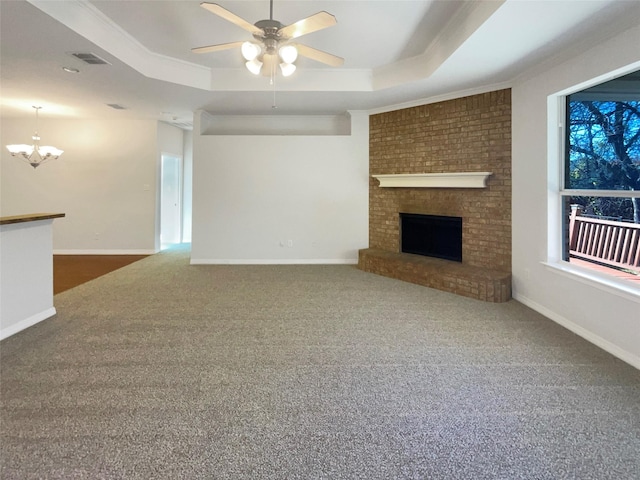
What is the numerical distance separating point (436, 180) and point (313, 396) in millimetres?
4008

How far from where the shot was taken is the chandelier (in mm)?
6294

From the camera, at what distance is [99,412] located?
2.03m

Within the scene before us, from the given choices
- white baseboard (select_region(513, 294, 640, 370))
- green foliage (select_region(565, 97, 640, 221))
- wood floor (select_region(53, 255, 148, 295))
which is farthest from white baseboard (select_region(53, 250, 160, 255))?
green foliage (select_region(565, 97, 640, 221))

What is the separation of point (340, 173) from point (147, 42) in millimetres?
3481

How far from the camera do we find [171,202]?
9109 mm

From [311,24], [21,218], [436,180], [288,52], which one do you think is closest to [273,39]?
[288,52]

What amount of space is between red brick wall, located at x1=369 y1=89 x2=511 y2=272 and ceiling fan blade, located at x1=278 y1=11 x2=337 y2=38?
2952 millimetres

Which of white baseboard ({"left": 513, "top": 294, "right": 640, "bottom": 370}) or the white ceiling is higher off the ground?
the white ceiling

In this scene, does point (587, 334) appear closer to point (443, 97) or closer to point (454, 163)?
point (454, 163)

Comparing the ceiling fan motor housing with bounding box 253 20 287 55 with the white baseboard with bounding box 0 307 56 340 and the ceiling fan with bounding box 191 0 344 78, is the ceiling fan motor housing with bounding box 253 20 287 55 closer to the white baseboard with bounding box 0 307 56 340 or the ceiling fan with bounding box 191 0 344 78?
the ceiling fan with bounding box 191 0 344 78

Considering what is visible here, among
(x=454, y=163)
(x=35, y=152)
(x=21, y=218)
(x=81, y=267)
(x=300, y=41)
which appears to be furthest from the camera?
(x=35, y=152)

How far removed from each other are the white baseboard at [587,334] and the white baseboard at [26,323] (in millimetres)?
4967

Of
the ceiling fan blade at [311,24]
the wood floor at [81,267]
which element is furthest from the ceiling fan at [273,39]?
the wood floor at [81,267]

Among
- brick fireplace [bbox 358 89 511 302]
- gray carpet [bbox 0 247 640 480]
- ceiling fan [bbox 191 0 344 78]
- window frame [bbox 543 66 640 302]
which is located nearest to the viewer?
gray carpet [bbox 0 247 640 480]
